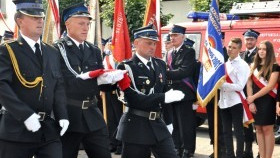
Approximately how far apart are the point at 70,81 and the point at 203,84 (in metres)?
2.60

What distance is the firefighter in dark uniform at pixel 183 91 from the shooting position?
297 inches

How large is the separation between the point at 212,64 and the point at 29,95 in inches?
132

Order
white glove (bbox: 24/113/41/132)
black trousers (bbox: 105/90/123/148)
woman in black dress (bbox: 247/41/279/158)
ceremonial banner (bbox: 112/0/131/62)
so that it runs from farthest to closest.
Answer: black trousers (bbox: 105/90/123/148)
ceremonial banner (bbox: 112/0/131/62)
woman in black dress (bbox: 247/41/279/158)
white glove (bbox: 24/113/41/132)

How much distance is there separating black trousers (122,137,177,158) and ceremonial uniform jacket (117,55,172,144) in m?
0.06

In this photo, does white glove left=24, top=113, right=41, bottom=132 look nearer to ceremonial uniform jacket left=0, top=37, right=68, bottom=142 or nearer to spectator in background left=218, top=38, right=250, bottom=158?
ceremonial uniform jacket left=0, top=37, right=68, bottom=142

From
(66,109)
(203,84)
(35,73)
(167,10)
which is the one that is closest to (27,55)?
(35,73)

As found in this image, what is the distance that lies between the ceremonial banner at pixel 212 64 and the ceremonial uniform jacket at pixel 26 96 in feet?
9.58

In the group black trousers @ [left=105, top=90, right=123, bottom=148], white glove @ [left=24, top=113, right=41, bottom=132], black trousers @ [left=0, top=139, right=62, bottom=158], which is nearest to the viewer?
white glove @ [left=24, top=113, right=41, bottom=132]

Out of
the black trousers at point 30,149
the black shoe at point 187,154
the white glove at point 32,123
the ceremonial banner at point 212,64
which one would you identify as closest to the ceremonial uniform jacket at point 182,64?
the ceremonial banner at point 212,64

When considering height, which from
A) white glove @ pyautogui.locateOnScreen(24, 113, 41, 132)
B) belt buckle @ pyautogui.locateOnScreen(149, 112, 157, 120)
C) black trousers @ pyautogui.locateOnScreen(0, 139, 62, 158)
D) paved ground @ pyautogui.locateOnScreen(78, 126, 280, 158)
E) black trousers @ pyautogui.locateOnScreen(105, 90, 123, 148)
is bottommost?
paved ground @ pyautogui.locateOnScreen(78, 126, 280, 158)

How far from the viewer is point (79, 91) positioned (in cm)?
509

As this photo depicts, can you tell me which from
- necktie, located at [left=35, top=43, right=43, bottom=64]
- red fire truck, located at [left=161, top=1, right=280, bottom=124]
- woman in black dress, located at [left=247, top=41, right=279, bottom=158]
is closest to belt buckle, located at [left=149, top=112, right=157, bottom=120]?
necktie, located at [left=35, top=43, right=43, bottom=64]

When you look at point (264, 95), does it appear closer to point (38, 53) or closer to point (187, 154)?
point (187, 154)

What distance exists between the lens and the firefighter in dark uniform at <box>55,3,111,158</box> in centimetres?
509
